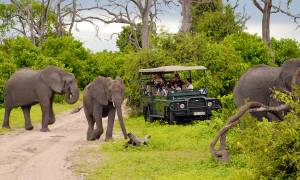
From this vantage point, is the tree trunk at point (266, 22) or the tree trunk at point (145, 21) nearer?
the tree trunk at point (266, 22)

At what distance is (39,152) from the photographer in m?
15.4

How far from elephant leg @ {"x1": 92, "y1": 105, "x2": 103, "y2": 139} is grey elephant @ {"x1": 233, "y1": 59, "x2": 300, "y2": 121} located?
403 centimetres

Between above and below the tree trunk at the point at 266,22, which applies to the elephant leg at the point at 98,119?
below

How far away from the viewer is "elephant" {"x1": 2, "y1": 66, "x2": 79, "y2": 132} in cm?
2270

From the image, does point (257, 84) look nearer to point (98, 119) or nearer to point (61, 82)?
point (98, 119)

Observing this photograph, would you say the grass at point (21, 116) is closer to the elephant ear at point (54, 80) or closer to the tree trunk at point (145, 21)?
the elephant ear at point (54, 80)

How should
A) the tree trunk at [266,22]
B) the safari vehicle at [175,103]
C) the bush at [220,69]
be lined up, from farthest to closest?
1. the tree trunk at [266,22]
2. the bush at [220,69]
3. the safari vehicle at [175,103]

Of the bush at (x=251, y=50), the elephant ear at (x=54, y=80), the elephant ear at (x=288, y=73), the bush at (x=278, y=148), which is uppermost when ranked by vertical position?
the bush at (x=251, y=50)

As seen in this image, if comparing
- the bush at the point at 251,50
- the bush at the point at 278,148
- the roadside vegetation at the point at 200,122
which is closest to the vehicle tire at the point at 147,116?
the roadside vegetation at the point at 200,122

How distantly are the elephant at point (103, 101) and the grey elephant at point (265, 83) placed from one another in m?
3.31

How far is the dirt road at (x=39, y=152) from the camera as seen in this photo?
39.8ft

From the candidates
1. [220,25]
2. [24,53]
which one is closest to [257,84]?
[24,53]

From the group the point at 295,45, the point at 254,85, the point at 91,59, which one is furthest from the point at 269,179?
the point at 91,59

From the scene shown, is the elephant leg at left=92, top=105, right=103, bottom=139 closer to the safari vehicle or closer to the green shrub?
the safari vehicle
